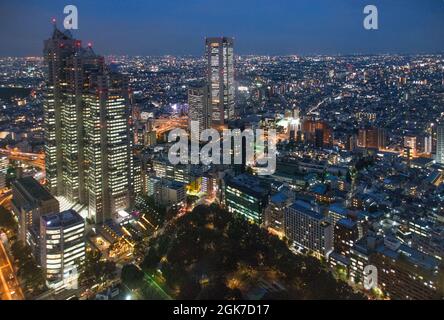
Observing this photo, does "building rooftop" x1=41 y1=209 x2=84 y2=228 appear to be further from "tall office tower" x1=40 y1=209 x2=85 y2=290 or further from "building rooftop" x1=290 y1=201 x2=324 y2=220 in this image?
"building rooftop" x1=290 y1=201 x2=324 y2=220

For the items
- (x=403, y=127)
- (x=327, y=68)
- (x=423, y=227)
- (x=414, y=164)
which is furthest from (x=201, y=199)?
(x=327, y=68)

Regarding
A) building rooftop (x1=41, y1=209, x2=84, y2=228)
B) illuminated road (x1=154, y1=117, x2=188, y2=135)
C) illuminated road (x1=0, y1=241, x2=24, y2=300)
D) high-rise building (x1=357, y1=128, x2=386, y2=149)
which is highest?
illuminated road (x1=154, y1=117, x2=188, y2=135)

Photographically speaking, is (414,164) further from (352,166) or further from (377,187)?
(377,187)

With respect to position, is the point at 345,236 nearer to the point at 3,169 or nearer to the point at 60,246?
the point at 60,246

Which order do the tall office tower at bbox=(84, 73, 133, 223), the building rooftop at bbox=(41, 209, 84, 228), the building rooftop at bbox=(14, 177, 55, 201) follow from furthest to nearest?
1. the tall office tower at bbox=(84, 73, 133, 223)
2. the building rooftop at bbox=(14, 177, 55, 201)
3. the building rooftop at bbox=(41, 209, 84, 228)

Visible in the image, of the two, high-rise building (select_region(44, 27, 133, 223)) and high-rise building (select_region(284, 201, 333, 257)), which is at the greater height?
high-rise building (select_region(44, 27, 133, 223))

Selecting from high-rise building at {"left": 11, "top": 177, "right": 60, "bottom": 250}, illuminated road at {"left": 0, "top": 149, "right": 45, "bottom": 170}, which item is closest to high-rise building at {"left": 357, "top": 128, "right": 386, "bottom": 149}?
illuminated road at {"left": 0, "top": 149, "right": 45, "bottom": 170}

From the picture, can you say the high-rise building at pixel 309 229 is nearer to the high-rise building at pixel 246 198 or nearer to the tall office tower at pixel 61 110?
the high-rise building at pixel 246 198

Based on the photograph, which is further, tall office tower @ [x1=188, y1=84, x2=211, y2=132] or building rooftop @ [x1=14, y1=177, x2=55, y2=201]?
tall office tower @ [x1=188, y1=84, x2=211, y2=132]
